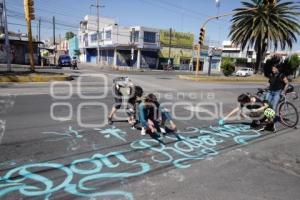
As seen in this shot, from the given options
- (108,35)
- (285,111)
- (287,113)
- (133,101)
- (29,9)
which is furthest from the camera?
(108,35)

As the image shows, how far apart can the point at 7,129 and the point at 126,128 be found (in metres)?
2.90

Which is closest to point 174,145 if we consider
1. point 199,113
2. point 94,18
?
point 199,113

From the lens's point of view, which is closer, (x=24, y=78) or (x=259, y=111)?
(x=259, y=111)

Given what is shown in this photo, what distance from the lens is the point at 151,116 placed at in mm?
6609

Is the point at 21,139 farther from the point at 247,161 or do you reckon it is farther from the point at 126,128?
the point at 247,161

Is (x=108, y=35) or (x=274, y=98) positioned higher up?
(x=108, y=35)

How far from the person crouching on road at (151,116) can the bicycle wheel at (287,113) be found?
Answer: 12.9 ft

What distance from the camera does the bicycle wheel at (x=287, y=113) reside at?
815cm

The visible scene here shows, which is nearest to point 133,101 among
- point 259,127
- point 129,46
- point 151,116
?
point 151,116

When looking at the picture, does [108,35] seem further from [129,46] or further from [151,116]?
[151,116]

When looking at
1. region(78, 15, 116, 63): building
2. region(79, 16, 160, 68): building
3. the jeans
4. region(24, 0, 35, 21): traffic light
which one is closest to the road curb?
region(24, 0, 35, 21): traffic light

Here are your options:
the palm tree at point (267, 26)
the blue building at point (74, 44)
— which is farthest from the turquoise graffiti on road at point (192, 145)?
the blue building at point (74, 44)

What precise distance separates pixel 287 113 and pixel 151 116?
4.76 metres

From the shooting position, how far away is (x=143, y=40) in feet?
161
